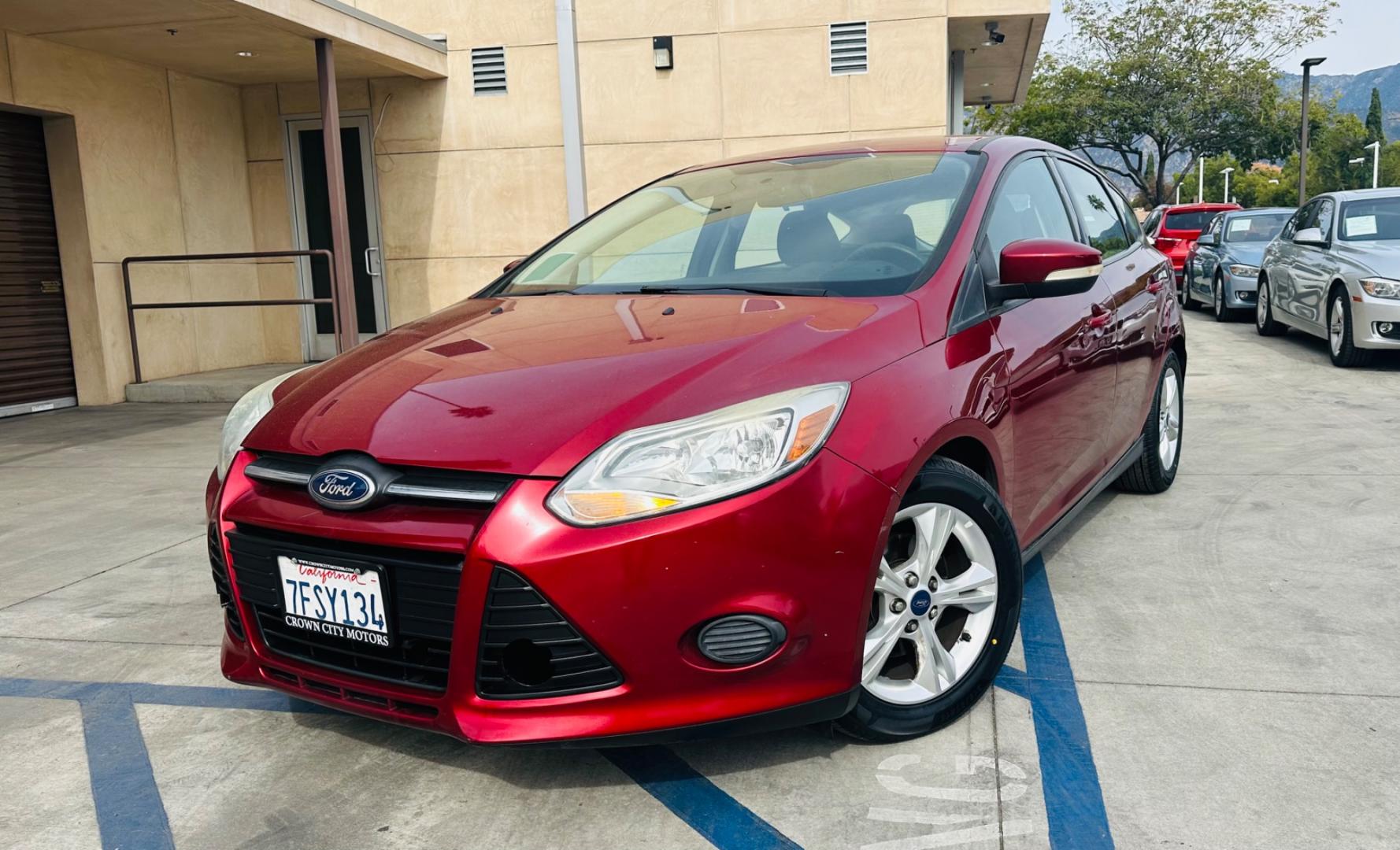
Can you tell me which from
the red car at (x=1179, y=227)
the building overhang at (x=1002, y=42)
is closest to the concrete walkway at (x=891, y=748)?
the building overhang at (x=1002, y=42)

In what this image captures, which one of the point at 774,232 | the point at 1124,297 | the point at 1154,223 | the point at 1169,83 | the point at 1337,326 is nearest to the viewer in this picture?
the point at 774,232

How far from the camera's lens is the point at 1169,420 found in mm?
5180

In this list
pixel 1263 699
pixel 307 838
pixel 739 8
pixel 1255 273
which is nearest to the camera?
pixel 307 838

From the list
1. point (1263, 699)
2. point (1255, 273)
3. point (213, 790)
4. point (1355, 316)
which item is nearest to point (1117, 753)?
point (1263, 699)

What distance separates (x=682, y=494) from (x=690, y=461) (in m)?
0.07

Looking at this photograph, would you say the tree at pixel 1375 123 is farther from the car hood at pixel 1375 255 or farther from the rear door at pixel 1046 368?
the rear door at pixel 1046 368

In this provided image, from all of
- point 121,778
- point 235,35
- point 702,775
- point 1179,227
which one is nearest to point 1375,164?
point 1179,227

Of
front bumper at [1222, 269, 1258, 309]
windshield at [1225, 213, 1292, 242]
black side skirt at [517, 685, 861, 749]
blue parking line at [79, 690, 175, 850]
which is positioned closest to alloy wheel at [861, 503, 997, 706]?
black side skirt at [517, 685, 861, 749]

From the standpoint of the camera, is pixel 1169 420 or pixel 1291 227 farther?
pixel 1291 227

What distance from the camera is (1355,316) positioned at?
8953mm

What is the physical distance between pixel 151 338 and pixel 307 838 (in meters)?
9.66

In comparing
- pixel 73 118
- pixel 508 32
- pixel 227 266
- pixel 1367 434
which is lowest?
pixel 1367 434

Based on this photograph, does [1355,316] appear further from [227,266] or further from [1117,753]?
[227,266]

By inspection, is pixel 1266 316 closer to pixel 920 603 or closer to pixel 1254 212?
pixel 1254 212
